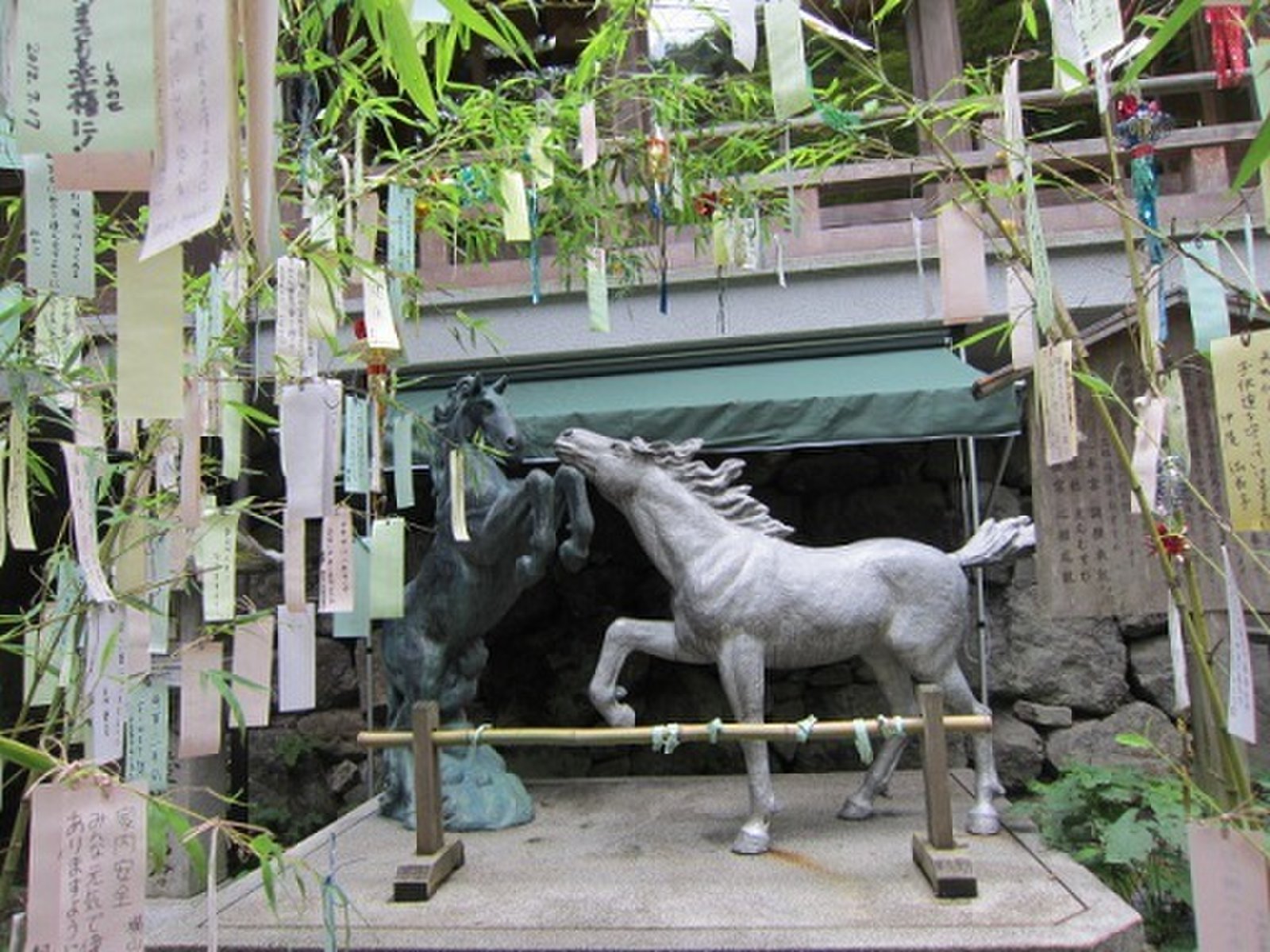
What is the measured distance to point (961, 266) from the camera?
2748mm

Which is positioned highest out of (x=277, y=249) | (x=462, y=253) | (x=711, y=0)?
(x=711, y=0)

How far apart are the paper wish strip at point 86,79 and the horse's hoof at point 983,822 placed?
3.55m

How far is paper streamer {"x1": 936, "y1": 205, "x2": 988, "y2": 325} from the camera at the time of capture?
2742mm

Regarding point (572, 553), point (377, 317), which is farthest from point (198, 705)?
point (572, 553)

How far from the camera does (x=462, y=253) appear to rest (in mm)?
5145

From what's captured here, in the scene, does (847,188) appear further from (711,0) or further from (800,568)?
(800,568)

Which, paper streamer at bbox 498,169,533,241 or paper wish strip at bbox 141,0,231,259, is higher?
paper streamer at bbox 498,169,533,241

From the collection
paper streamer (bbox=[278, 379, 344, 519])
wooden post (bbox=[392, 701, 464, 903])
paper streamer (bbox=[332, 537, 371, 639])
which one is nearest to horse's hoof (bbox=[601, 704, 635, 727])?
wooden post (bbox=[392, 701, 464, 903])

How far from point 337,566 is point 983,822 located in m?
2.60

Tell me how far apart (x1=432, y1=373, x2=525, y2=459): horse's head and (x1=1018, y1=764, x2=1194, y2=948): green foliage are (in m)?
2.56

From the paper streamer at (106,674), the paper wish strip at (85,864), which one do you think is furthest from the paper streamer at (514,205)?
the paper wish strip at (85,864)

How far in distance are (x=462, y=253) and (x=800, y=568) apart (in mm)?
2724

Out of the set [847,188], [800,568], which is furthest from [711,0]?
[800,568]

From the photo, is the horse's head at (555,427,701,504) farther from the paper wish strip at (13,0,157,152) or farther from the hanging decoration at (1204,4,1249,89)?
the paper wish strip at (13,0,157,152)
